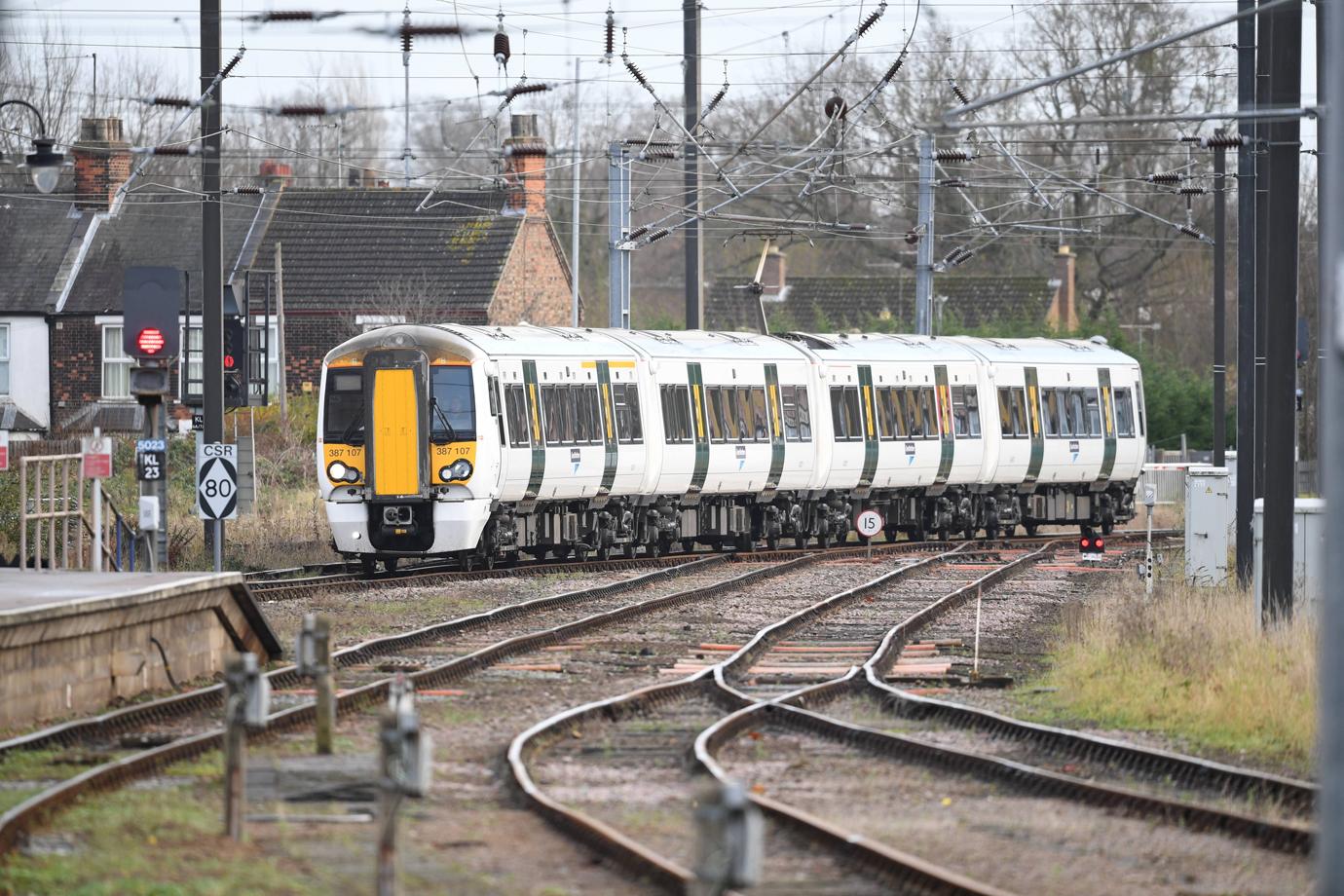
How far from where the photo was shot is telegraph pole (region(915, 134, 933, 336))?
36531mm

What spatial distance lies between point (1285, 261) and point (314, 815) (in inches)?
436

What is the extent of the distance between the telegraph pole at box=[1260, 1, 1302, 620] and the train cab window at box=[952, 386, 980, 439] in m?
18.4

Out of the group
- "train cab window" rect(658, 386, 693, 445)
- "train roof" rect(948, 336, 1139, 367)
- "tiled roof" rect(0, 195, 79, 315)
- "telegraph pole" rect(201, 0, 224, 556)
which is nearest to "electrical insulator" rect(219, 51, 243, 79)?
"telegraph pole" rect(201, 0, 224, 556)

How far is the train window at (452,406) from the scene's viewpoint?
2716 cm

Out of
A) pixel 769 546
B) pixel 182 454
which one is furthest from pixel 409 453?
pixel 182 454

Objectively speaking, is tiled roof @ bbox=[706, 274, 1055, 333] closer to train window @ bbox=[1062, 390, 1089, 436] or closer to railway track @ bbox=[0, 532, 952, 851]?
train window @ bbox=[1062, 390, 1089, 436]

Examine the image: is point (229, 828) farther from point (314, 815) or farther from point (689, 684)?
point (689, 684)

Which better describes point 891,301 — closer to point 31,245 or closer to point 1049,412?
point 31,245

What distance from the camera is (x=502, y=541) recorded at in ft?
92.7

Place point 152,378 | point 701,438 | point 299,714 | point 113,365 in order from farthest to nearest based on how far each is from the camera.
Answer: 1. point 113,365
2. point 701,438
3. point 152,378
4. point 299,714

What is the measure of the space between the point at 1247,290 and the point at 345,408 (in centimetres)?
1081

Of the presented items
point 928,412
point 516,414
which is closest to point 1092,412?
point 928,412

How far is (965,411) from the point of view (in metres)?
38.1

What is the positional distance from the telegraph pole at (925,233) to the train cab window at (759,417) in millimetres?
4517
